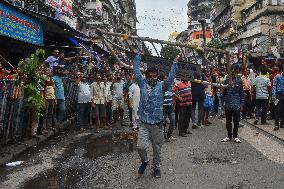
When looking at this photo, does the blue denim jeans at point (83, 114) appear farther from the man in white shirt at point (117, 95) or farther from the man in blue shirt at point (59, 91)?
the man in white shirt at point (117, 95)

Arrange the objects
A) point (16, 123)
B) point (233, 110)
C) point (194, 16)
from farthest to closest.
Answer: point (194, 16)
point (233, 110)
point (16, 123)

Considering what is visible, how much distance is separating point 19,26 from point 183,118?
5885 mm

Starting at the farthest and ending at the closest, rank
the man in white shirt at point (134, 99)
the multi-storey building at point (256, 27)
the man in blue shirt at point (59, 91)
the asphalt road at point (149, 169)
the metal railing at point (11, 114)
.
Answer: the multi-storey building at point (256, 27) → the man in white shirt at point (134, 99) → the man in blue shirt at point (59, 91) → the metal railing at point (11, 114) → the asphalt road at point (149, 169)

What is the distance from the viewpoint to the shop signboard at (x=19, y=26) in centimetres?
1137

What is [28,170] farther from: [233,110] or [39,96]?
[233,110]

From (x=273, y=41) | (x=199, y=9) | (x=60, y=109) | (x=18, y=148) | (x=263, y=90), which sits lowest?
(x=18, y=148)

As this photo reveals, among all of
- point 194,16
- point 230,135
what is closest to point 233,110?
point 230,135

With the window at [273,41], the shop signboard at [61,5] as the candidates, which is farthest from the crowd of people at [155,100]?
the window at [273,41]

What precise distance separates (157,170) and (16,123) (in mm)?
4353

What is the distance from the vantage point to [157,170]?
22.4ft

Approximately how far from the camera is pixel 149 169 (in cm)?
742

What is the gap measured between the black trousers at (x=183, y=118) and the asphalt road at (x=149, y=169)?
1.91ft

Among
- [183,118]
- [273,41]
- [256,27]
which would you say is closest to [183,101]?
[183,118]

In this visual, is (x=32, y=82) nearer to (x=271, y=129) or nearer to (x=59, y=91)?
(x=59, y=91)
